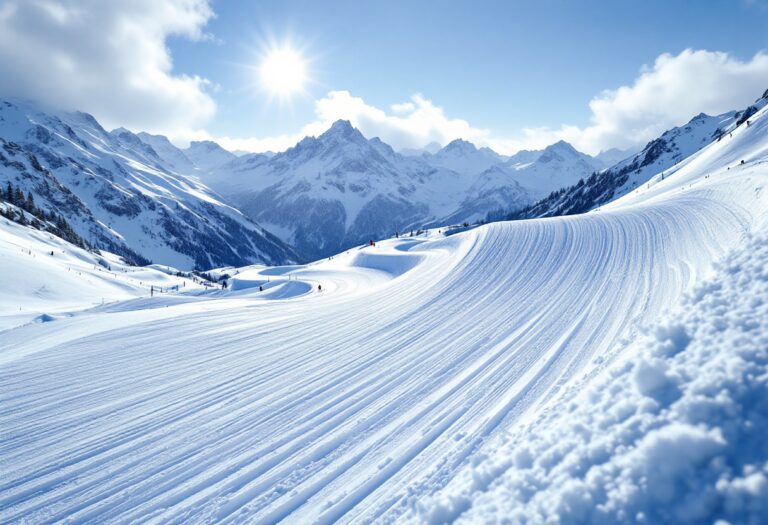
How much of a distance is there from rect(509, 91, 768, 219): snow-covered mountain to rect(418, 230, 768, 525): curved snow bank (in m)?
129

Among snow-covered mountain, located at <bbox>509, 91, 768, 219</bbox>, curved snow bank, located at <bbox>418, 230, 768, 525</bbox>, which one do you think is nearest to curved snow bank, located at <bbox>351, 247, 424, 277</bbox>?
curved snow bank, located at <bbox>418, 230, 768, 525</bbox>

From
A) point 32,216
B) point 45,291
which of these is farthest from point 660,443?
point 32,216

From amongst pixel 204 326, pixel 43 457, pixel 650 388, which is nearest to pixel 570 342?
pixel 650 388

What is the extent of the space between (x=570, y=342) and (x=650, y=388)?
4.50 meters

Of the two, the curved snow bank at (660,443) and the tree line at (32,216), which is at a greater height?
the tree line at (32,216)

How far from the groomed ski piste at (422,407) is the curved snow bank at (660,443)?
17mm

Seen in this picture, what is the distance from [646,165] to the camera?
12938cm

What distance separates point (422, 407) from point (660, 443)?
3.80 meters

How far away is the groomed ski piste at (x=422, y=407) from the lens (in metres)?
3.19

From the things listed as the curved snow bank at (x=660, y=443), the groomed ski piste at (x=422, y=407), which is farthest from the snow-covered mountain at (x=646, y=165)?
the curved snow bank at (x=660, y=443)

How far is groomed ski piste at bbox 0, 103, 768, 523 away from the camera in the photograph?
3.19 metres

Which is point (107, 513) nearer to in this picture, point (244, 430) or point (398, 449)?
point (244, 430)

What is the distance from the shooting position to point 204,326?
1179 centimetres

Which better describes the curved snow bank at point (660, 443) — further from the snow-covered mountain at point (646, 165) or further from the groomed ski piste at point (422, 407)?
the snow-covered mountain at point (646, 165)
